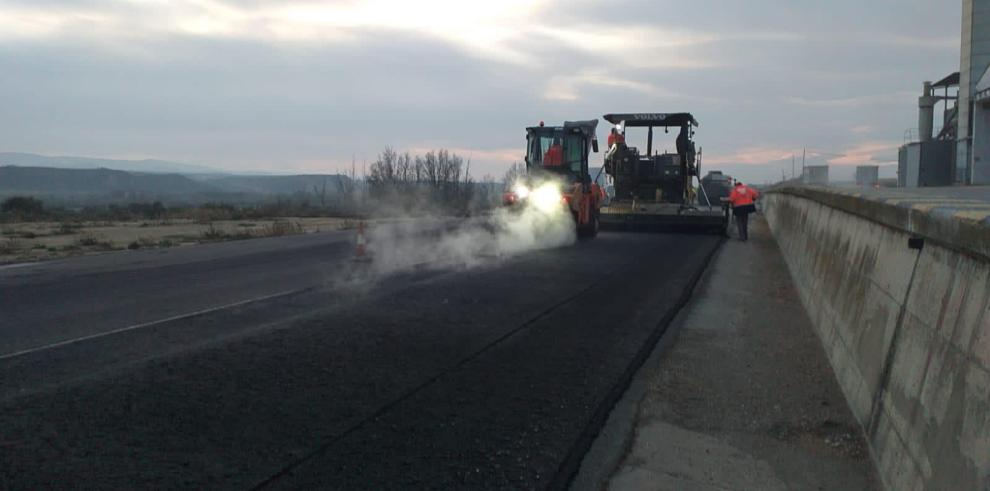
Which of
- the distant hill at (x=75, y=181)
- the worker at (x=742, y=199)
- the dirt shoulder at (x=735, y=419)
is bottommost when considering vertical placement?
the dirt shoulder at (x=735, y=419)

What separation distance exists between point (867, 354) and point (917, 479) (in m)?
1.92

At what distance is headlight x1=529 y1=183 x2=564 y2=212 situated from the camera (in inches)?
844

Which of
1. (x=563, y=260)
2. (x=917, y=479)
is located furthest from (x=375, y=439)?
(x=563, y=260)

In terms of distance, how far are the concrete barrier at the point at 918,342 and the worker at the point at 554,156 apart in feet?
48.6

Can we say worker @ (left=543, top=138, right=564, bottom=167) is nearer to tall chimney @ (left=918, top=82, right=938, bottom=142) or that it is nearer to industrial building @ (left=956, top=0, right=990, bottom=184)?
industrial building @ (left=956, top=0, right=990, bottom=184)

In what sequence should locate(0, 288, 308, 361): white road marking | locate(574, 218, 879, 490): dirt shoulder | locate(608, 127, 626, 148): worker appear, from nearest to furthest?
1. locate(574, 218, 879, 490): dirt shoulder
2. locate(0, 288, 308, 361): white road marking
3. locate(608, 127, 626, 148): worker

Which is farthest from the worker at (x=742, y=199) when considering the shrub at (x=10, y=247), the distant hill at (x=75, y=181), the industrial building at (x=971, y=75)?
the distant hill at (x=75, y=181)

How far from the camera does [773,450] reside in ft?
17.3

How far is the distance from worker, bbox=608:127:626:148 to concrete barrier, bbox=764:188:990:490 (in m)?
18.5

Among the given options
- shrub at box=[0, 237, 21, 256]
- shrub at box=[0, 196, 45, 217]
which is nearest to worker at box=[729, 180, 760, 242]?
shrub at box=[0, 237, 21, 256]

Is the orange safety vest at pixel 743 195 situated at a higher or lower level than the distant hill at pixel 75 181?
lower

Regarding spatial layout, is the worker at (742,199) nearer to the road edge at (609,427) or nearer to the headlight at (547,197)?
the headlight at (547,197)

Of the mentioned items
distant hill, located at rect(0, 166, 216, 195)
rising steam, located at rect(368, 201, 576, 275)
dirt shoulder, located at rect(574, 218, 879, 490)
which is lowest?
dirt shoulder, located at rect(574, 218, 879, 490)

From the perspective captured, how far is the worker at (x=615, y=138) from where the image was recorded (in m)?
25.8
